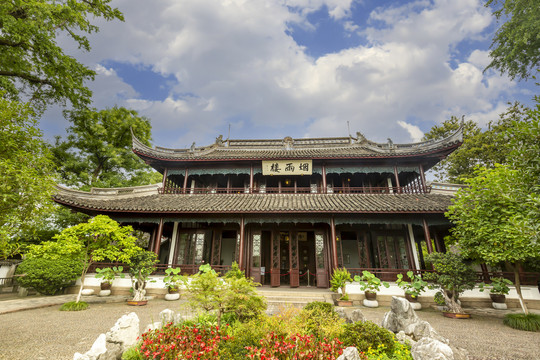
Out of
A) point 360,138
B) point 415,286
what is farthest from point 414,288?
point 360,138

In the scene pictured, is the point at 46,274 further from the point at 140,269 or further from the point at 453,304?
the point at 453,304

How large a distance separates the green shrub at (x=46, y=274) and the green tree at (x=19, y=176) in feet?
21.6

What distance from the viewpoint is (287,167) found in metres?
13.2

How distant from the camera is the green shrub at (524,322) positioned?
19.4ft

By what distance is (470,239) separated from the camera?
22.3ft

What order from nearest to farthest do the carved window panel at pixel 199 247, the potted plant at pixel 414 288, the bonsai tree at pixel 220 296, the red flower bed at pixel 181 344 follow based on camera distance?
the red flower bed at pixel 181 344
the bonsai tree at pixel 220 296
the potted plant at pixel 414 288
the carved window panel at pixel 199 247

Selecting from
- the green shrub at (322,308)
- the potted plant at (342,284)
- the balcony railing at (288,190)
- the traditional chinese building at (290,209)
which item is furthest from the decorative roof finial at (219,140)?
the green shrub at (322,308)

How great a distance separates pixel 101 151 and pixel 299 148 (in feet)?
49.6

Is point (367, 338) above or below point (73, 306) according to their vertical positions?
above

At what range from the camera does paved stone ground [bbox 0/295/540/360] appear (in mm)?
4320

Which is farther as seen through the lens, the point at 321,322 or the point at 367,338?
the point at 321,322

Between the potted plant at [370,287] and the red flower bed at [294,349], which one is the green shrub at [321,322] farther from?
the potted plant at [370,287]

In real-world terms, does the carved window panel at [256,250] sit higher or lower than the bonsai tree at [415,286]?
higher

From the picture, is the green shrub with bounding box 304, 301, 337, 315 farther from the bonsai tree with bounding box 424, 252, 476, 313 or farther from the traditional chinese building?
the traditional chinese building
